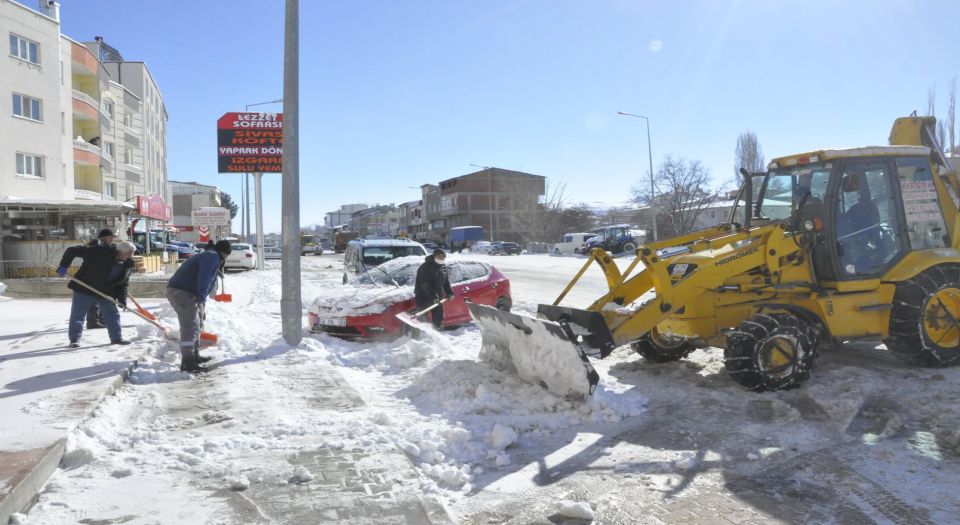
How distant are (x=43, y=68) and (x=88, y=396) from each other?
3090 centimetres

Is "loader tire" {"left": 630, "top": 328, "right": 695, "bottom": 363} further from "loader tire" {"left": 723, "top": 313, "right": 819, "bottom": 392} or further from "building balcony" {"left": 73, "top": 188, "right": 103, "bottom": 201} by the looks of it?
"building balcony" {"left": 73, "top": 188, "right": 103, "bottom": 201}

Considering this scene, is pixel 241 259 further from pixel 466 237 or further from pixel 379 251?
pixel 466 237

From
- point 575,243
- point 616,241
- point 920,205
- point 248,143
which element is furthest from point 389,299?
point 575,243

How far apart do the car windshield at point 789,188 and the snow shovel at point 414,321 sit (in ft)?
15.1

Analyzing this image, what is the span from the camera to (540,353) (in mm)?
6523

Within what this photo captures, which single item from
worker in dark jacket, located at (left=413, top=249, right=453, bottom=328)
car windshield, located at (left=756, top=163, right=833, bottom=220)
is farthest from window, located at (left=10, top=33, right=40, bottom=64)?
car windshield, located at (left=756, top=163, right=833, bottom=220)

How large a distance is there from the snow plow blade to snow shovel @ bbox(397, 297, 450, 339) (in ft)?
5.83

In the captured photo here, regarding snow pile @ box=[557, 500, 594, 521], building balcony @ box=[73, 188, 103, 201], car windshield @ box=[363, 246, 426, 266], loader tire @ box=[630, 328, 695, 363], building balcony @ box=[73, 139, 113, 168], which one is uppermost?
building balcony @ box=[73, 139, 113, 168]

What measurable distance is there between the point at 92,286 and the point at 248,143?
2167 centimetres

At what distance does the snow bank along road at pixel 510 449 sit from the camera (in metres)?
4.05

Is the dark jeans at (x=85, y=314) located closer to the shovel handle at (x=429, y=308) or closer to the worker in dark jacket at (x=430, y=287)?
the shovel handle at (x=429, y=308)

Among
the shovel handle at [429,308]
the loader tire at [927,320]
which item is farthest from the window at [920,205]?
the shovel handle at [429,308]

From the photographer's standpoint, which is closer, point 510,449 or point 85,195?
point 510,449

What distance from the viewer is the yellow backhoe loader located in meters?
6.57
